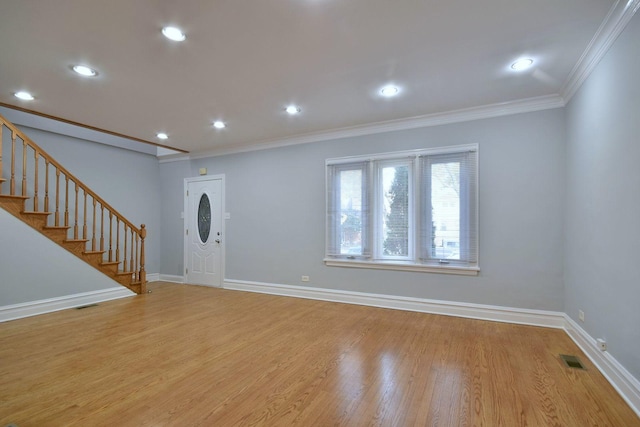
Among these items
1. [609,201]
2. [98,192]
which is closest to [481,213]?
[609,201]

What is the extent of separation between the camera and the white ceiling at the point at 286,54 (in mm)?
2111

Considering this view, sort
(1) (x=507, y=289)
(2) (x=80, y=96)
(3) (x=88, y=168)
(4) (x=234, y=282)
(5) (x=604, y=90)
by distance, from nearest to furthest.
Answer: (5) (x=604, y=90)
(2) (x=80, y=96)
(1) (x=507, y=289)
(3) (x=88, y=168)
(4) (x=234, y=282)

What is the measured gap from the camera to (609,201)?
240 centimetres

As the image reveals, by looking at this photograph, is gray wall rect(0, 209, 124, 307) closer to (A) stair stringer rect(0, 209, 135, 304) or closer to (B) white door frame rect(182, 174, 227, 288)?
(A) stair stringer rect(0, 209, 135, 304)

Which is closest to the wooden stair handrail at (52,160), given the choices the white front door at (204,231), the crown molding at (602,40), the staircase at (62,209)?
the staircase at (62,209)

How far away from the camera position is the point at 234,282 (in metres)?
5.79

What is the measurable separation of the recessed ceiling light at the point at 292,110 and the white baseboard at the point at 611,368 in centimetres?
393

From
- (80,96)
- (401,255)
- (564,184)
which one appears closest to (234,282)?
(401,255)

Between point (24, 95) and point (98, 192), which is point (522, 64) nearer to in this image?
point (24, 95)

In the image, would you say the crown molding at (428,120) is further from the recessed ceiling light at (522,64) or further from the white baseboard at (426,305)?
the white baseboard at (426,305)

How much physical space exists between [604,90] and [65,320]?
6.42m

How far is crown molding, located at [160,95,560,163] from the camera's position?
3.65 meters

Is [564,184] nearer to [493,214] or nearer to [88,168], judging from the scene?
[493,214]

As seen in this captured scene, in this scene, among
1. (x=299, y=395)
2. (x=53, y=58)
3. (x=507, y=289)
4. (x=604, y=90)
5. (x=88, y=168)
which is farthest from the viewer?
(x=88, y=168)
